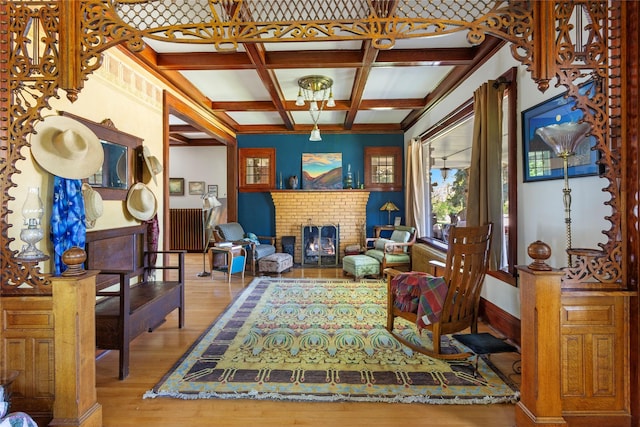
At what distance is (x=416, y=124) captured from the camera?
21.3ft

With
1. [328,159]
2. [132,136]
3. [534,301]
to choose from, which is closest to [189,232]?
[328,159]

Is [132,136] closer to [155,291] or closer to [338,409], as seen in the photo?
[155,291]

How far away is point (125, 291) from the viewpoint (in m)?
2.55

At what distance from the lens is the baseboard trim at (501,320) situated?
120 inches

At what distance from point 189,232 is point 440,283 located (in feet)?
24.9

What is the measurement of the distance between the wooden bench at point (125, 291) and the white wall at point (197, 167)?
524cm

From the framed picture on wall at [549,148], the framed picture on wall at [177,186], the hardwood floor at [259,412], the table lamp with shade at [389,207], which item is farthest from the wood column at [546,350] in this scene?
the framed picture on wall at [177,186]

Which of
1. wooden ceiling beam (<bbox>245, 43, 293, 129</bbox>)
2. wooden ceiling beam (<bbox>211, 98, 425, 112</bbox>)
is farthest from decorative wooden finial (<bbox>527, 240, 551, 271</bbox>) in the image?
wooden ceiling beam (<bbox>211, 98, 425, 112</bbox>)

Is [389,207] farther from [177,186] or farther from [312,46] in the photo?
Result: [177,186]

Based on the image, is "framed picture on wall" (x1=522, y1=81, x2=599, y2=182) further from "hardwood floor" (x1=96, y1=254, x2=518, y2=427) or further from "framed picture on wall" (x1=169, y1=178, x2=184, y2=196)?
"framed picture on wall" (x1=169, y1=178, x2=184, y2=196)

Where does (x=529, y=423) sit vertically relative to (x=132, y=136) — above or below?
below

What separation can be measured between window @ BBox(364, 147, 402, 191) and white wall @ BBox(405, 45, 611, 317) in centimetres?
351

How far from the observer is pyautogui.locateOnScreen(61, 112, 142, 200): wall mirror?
313 centimetres

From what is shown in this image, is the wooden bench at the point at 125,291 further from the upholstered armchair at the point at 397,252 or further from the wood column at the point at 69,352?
the upholstered armchair at the point at 397,252
